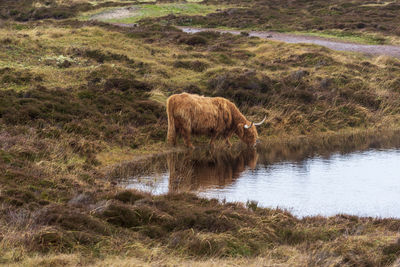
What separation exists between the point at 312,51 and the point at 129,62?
9.96 meters

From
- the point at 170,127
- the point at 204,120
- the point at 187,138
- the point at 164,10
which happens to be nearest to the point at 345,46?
the point at 204,120

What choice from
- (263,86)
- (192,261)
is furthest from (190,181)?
(263,86)

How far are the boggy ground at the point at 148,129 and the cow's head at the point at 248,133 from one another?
159cm

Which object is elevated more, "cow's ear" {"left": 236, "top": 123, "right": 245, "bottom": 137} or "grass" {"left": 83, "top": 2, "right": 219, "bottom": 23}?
"grass" {"left": 83, "top": 2, "right": 219, "bottom": 23}

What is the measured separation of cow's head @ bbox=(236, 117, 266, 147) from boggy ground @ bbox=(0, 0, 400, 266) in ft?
5.22

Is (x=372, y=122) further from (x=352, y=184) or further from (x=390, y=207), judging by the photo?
(x=390, y=207)

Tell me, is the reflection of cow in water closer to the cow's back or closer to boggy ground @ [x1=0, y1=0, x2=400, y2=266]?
the cow's back

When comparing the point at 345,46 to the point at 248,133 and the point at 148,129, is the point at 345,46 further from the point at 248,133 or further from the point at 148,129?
the point at 148,129

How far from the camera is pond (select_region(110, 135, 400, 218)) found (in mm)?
12672

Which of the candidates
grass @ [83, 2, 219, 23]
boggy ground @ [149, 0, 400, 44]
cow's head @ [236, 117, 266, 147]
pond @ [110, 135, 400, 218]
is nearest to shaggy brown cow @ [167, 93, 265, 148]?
cow's head @ [236, 117, 266, 147]

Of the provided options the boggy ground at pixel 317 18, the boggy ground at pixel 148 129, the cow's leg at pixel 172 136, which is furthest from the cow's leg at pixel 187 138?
the boggy ground at pixel 317 18

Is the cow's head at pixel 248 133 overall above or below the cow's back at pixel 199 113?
below

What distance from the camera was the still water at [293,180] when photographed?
12633 millimetres

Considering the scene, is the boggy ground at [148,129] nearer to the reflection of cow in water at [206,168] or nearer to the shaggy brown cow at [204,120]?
the shaggy brown cow at [204,120]
